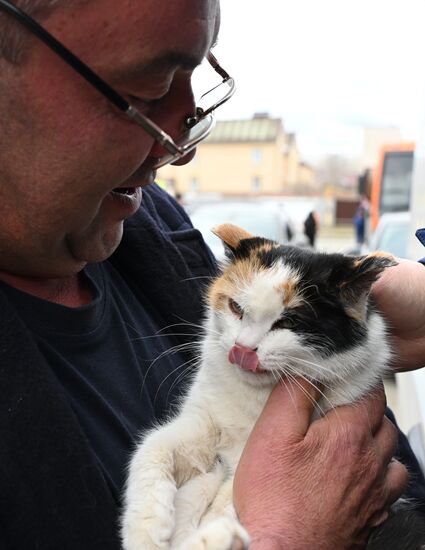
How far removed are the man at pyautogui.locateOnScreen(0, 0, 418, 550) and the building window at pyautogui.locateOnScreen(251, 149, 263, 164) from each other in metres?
41.9

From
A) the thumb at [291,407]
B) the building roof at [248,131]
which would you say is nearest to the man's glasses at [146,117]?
the thumb at [291,407]

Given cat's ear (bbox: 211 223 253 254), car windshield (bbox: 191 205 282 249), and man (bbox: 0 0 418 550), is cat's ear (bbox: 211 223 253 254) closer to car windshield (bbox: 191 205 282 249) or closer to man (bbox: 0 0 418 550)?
man (bbox: 0 0 418 550)

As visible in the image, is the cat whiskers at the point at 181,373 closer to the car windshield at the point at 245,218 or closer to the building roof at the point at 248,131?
the car windshield at the point at 245,218

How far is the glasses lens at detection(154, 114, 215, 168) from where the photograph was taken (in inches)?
47.1

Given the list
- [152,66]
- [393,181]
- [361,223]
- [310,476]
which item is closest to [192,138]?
[152,66]

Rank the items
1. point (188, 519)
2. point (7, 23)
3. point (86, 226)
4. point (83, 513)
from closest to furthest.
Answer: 1. point (7, 23)
2. point (83, 513)
3. point (86, 226)
4. point (188, 519)

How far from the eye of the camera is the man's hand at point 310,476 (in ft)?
3.71

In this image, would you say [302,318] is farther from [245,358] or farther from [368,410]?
[368,410]

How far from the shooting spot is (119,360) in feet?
4.33

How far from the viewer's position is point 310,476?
120 cm

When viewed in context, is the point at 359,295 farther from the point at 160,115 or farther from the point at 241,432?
the point at 160,115

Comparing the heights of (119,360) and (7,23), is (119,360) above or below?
below

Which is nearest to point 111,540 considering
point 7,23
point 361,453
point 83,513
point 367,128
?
point 83,513

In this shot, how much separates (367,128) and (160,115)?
145 feet
